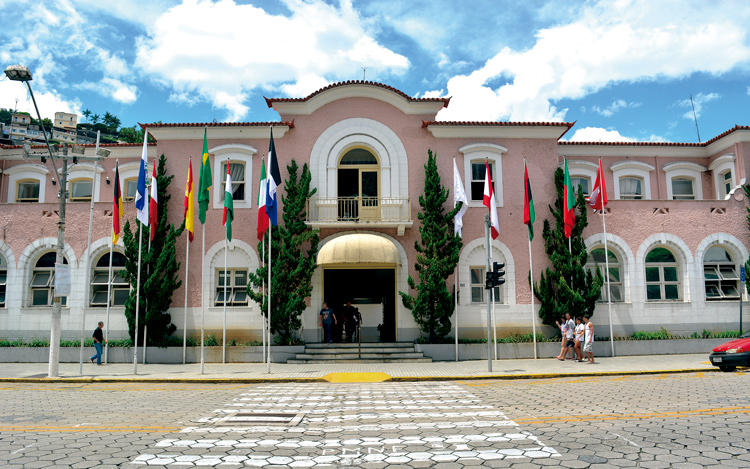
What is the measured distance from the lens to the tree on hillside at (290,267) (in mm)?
20203

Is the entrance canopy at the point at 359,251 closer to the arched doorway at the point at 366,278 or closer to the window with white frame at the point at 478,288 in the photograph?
the arched doorway at the point at 366,278

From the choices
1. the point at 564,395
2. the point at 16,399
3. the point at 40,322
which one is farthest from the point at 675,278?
the point at 40,322

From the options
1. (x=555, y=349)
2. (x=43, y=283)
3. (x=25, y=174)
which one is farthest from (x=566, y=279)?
(x=25, y=174)

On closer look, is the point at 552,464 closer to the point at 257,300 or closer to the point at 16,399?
the point at 16,399

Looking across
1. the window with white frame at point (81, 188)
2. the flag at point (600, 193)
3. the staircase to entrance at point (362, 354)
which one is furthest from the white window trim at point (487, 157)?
the window with white frame at point (81, 188)

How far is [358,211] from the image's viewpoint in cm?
2139

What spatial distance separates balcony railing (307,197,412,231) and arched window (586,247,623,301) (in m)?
8.04

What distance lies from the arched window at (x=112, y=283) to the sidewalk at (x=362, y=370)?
2.93 meters

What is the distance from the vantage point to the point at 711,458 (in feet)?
21.5

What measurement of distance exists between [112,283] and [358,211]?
10.5m

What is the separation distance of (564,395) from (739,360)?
24.3 ft

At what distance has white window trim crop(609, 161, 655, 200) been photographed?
24.6 m

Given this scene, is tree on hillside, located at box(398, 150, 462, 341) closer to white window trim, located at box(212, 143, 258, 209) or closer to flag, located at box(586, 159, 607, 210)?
flag, located at box(586, 159, 607, 210)

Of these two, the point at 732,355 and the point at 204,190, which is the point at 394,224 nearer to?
the point at 204,190
